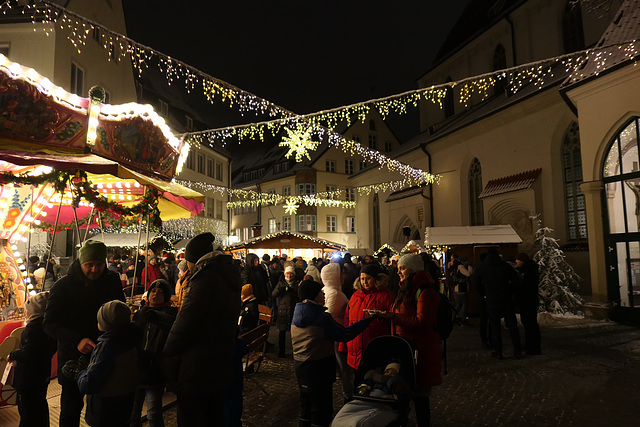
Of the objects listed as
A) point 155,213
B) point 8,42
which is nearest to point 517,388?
point 155,213

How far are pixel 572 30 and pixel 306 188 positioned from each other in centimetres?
2414

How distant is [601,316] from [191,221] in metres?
23.4

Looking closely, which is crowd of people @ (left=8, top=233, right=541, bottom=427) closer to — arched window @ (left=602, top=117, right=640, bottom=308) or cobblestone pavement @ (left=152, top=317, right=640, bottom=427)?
cobblestone pavement @ (left=152, top=317, right=640, bottom=427)

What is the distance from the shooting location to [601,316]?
11094 millimetres

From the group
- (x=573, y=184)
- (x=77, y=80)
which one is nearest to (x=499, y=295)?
(x=573, y=184)

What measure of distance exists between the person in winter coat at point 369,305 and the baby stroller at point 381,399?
694 millimetres

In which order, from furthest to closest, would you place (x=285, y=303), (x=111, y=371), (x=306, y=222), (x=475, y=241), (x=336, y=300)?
1. (x=306, y=222)
2. (x=475, y=241)
3. (x=285, y=303)
4. (x=336, y=300)
5. (x=111, y=371)

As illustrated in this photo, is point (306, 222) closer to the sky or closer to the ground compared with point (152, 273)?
closer to the sky

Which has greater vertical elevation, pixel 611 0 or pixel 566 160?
pixel 611 0

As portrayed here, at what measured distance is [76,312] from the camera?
3.90m

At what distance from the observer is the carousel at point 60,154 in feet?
16.1

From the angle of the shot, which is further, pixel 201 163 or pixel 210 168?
pixel 210 168

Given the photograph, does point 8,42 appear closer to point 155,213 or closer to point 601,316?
point 155,213

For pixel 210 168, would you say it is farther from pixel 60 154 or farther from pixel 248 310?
pixel 60 154
